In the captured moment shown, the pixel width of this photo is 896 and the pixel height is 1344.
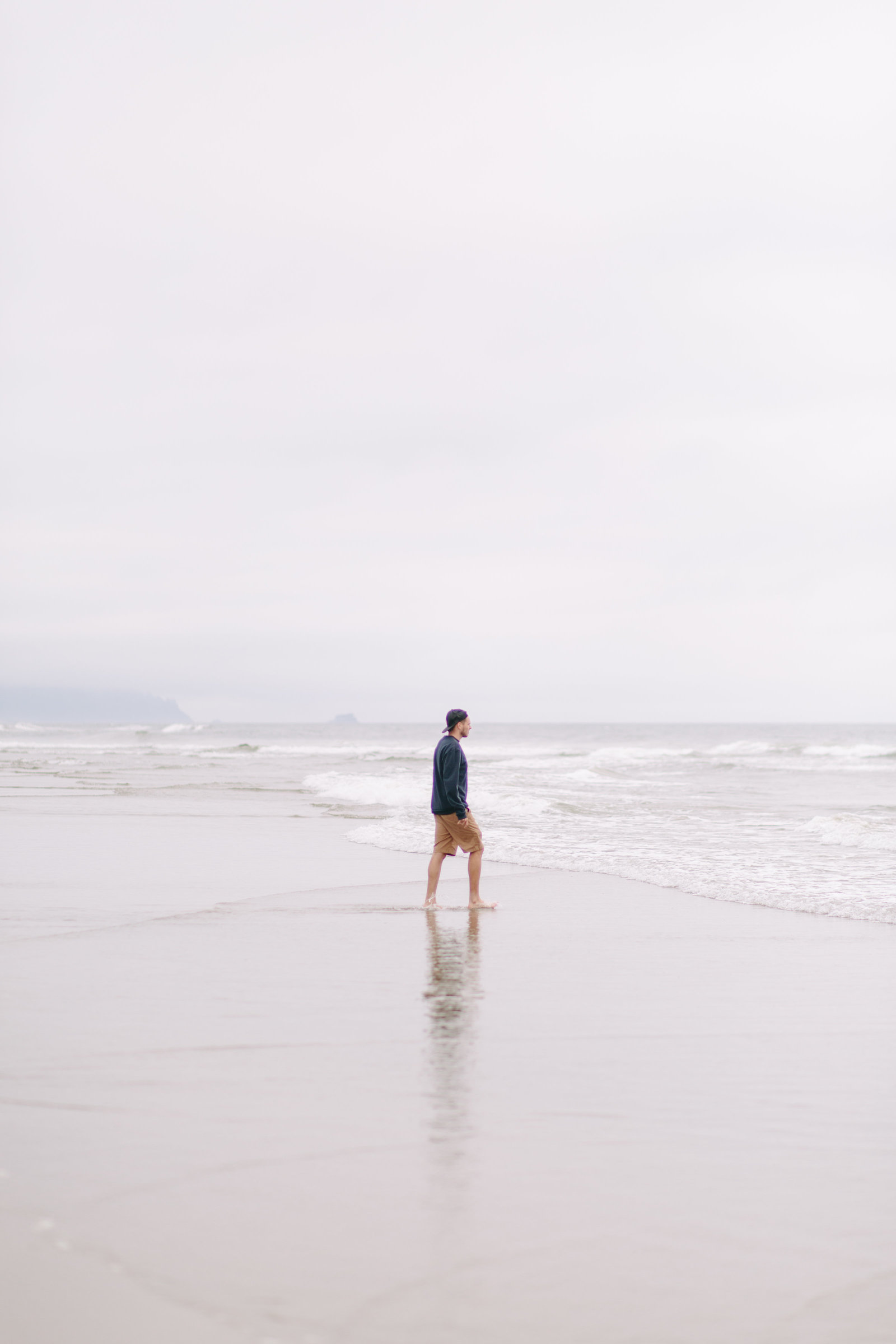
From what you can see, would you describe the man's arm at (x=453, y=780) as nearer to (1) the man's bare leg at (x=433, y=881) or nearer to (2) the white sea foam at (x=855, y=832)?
(1) the man's bare leg at (x=433, y=881)

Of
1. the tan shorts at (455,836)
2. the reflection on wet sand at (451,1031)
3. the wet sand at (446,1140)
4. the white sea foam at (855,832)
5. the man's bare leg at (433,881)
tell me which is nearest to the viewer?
the wet sand at (446,1140)

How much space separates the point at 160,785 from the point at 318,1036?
2268 cm

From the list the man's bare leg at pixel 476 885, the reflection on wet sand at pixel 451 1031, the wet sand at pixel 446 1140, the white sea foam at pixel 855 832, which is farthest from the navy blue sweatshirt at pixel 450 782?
the white sea foam at pixel 855 832

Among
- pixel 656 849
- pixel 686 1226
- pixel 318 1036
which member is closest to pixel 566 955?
pixel 318 1036

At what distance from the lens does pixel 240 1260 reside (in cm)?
295

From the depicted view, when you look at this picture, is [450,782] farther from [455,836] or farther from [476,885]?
[476,885]

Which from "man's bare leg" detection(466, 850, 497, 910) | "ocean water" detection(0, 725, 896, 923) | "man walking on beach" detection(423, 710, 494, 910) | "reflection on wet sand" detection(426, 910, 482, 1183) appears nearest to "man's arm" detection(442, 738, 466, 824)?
"man walking on beach" detection(423, 710, 494, 910)

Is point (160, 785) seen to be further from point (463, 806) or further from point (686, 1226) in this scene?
point (686, 1226)

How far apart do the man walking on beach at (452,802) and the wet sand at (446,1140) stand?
2024 millimetres

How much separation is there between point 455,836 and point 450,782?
52cm

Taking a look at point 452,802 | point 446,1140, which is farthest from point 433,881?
point 446,1140

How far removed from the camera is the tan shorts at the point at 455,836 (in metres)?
9.81

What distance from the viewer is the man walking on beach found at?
982 centimetres

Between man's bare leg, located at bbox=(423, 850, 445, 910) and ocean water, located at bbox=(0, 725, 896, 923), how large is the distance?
247 centimetres
